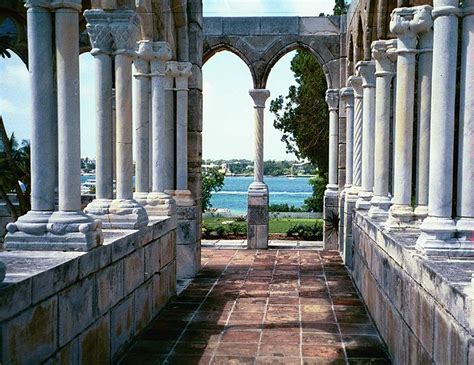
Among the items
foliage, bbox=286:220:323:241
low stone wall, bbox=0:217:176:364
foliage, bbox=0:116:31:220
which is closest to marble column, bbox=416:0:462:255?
low stone wall, bbox=0:217:176:364

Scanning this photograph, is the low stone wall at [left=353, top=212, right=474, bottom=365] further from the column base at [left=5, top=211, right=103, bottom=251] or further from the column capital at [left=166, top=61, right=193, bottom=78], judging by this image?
the column capital at [left=166, top=61, right=193, bottom=78]

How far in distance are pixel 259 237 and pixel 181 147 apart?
3.75m

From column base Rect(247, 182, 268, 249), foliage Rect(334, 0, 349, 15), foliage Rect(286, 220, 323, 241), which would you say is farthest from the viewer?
foliage Rect(334, 0, 349, 15)

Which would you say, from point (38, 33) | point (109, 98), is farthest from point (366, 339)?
point (38, 33)

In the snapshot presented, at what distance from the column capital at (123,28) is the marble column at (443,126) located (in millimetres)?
2804

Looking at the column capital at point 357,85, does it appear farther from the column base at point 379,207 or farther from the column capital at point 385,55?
the column base at point 379,207

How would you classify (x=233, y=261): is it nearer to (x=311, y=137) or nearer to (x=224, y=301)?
(x=224, y=301)

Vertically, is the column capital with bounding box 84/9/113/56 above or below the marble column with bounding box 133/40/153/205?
above

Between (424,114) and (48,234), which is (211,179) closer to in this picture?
(424,114)

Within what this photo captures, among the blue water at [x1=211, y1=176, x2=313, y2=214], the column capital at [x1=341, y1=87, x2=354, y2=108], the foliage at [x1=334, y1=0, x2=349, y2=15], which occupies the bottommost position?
the blue water at [x1=211, y1=176, x2=313, y2=214]

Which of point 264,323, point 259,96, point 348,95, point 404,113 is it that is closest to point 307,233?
point 259,96

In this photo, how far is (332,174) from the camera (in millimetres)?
12445

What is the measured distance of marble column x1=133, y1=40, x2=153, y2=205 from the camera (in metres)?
7.10

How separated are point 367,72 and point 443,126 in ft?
16.5
